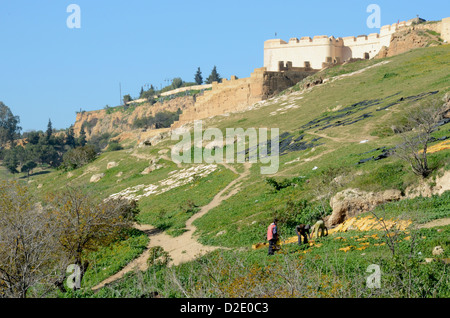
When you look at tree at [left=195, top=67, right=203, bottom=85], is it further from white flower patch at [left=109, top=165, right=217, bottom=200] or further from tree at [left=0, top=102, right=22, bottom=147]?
white flower patch at [left=109, top=165, right=217, bottom=200]

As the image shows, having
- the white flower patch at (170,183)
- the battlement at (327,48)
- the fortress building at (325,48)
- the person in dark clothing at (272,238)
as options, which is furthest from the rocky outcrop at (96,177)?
the person in dark clothing at (272,238)

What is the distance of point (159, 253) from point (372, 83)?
112ft

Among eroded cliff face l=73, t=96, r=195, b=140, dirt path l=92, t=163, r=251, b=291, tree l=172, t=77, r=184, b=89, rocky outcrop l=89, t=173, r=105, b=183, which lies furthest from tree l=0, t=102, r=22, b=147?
dirt path l=92, t=163, r=251, b=291

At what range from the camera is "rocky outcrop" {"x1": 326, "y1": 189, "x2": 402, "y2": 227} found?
18.8 m

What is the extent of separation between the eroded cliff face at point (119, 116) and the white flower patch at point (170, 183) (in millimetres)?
80609

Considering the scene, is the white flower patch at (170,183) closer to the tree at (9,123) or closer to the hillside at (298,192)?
the hillside at (298,192)

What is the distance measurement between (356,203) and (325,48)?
55025 millimetres

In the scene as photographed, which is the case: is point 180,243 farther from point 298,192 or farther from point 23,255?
point 23,255

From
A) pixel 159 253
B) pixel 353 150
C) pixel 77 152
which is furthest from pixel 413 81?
pixel 77 152

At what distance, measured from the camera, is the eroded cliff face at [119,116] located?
406 feet

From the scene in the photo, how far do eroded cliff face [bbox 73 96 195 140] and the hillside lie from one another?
67817mm

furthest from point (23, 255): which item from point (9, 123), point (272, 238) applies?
point (9, 123)

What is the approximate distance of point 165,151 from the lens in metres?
48.2
